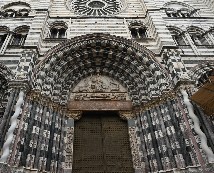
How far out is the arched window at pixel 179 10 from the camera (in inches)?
557

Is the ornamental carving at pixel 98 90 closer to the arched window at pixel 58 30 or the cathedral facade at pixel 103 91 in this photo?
the cathedral facade at pixel 103 91

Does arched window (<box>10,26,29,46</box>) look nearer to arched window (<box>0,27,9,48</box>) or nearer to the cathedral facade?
the cathedral facade

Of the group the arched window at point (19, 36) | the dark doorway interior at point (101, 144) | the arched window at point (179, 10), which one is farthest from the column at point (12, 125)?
the arched window at point (179, 10)

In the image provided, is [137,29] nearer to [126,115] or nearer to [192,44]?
[192,44]

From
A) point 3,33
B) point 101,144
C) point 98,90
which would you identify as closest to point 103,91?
point 98,90

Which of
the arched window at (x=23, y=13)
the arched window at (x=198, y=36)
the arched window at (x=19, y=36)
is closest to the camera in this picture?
the arched window at (x=19, y=36)

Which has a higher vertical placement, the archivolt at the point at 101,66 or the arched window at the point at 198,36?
the arched window at the point at 198,36

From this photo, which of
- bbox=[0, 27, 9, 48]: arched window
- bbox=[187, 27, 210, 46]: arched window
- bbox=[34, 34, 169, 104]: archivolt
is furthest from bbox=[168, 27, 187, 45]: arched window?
bbox=[0, 27, 9, 48]: arched window

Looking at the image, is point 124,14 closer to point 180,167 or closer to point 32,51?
point 32,51

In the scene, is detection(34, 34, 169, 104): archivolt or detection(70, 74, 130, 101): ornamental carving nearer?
detection(34, 34, 169, 104): archivolt

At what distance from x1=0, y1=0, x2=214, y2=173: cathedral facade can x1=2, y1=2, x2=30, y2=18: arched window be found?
0.17 ft

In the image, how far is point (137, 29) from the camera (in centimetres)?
1259

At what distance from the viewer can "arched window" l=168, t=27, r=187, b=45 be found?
11992 mm

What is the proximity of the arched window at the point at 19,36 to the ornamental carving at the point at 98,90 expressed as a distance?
350 centimetres
